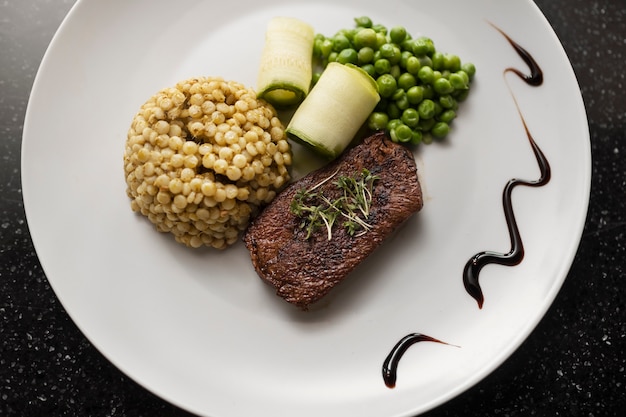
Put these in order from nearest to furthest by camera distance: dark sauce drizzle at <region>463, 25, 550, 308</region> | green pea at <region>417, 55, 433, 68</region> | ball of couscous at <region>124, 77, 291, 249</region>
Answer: ball of couscous at <region>124, 77, 291, 249</region> < dark sauce drizzle at <region>463, 25, 550, 308</region> < green pea at <region>417, 55, 433, 68</region>

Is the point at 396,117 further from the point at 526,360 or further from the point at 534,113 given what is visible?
the point at 526,360

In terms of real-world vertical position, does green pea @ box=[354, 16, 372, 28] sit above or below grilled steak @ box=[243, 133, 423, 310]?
above

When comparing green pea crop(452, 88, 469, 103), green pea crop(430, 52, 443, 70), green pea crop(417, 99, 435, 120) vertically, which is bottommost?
green pea crop(417, 99, 435, 120)

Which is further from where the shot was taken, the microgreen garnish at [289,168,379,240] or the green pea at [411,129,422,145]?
the green pea at [411,129,422,145]

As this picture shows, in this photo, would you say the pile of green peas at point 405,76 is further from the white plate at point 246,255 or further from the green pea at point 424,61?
the white plate at point 246,255

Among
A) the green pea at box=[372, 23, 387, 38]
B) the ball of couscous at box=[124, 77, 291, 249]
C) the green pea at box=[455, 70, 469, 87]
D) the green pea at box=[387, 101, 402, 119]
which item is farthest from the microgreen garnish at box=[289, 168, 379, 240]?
the green pea at box=[372, 23, 387, 38]

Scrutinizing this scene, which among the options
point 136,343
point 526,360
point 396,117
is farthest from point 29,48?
point 526,360

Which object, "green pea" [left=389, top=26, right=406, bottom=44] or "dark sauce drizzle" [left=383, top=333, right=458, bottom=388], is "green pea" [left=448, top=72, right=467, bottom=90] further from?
"dark sauce drizzle" [left=383, top=333, right=458, bottom=388]

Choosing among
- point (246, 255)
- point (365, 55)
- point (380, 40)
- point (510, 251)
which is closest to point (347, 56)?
point (365, 55)
